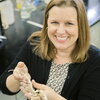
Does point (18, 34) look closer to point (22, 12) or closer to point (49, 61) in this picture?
point (22, 12)

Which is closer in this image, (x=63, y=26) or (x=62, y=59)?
(x=63, y=26)

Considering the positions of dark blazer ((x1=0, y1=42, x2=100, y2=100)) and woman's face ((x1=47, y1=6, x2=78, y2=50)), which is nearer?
woman's face ((x1=47, y1=6, x2=78, y2=50))

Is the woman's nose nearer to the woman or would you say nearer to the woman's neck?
the woman

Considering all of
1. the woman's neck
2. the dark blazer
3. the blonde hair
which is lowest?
the dark blazer

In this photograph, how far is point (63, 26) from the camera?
3.93ft

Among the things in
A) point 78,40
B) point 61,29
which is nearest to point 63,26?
point 61,29

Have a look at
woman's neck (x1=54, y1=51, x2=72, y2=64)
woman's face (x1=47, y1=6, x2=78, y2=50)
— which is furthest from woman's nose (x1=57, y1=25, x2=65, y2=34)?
woman's neck (x1=54, y1=51, x2=72, y2=64)

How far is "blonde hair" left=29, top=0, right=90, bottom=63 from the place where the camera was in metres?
1.21

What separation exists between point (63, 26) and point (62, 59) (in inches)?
9.3

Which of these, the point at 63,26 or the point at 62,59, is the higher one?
the point at 63,26

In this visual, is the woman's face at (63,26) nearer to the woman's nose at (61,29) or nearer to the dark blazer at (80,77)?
the woman's nose at (61,29)

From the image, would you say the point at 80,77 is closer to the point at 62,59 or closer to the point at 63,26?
the point at 62,59

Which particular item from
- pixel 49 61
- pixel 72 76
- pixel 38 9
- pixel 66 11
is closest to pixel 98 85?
pixel 72 76

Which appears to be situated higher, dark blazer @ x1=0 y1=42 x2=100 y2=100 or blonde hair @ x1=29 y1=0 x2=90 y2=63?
blonde hair @ x1=29 y1=0 x2=90 y2=63
